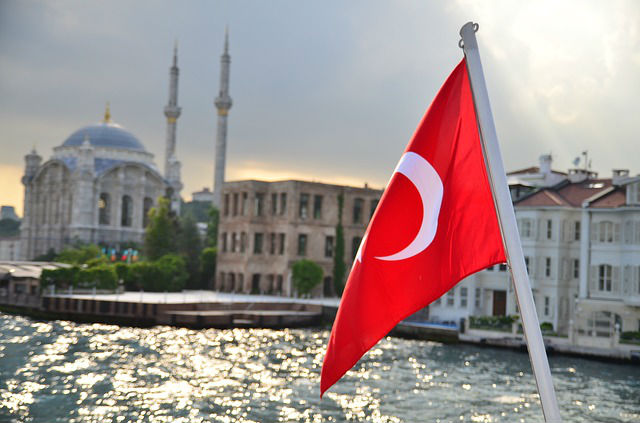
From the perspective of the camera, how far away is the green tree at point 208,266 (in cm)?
6250

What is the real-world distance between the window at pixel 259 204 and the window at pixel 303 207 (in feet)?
10.5

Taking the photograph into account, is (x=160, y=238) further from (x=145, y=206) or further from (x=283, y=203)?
(x=145, y=206)

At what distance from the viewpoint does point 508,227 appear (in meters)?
4.44

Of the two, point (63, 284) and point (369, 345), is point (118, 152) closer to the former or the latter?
point (63, 284)

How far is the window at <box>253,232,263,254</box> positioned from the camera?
5825cm

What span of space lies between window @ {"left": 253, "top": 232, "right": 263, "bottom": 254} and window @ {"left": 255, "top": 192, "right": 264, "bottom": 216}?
1541 mm

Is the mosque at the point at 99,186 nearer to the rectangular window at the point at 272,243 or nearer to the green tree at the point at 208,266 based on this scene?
the green tree at the point at 208,266

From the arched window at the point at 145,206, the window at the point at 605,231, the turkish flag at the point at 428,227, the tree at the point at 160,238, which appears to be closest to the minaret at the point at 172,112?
the arched window at the point at 145,206

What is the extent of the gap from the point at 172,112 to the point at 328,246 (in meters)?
41.2

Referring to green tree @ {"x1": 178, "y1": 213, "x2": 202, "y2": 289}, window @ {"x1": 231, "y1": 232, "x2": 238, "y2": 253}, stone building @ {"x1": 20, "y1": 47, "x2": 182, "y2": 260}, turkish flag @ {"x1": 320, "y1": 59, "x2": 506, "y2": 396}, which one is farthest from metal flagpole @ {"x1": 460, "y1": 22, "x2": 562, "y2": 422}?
stone building @ {"x1": 20, "y1": 47, "x2": 182, "y2": 260}

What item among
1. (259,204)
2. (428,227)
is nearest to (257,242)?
(259,204)

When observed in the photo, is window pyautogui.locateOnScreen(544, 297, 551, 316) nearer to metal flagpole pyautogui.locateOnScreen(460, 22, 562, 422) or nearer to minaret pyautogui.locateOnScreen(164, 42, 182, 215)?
metal flagpole pyautogui.locateOnScreen(460, 22, 562, 422)

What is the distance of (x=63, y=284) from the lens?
5016 cm

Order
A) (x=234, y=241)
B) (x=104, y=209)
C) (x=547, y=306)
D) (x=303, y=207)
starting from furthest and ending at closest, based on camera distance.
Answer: (x=104, y=209), (x=234, y=241), (x=303, y=207), (x=547, y=306)
